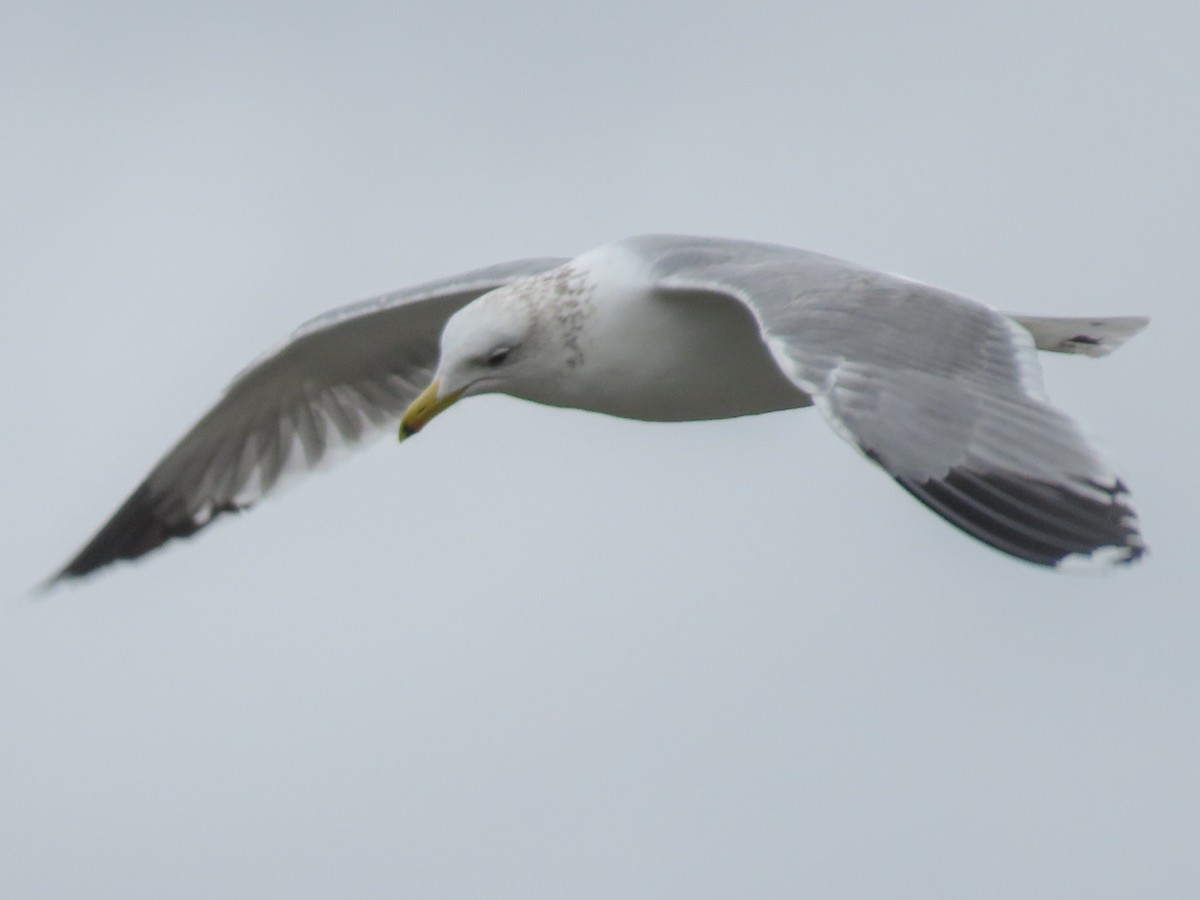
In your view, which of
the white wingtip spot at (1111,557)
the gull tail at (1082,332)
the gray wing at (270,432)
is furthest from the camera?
the gray wing at (270,432)

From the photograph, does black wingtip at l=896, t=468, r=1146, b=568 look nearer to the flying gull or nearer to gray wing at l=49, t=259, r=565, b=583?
the flying gull

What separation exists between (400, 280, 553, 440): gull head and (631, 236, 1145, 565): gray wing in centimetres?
49

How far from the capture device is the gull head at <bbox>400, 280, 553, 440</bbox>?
655 cm

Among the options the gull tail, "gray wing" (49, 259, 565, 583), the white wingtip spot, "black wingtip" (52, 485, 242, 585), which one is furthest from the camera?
"black wingtip" (52, 485, 242, 585)

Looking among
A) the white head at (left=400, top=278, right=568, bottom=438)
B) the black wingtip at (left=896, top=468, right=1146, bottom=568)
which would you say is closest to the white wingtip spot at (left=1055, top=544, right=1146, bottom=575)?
the black wingtip at (left=896, top=468, right=1146, bottom=568)

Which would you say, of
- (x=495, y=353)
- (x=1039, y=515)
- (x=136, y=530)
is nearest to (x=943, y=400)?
(x=1039, y=515)

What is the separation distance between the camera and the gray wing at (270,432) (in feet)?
26.3

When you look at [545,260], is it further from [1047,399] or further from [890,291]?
[1047,399]

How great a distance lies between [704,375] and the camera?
260 inches

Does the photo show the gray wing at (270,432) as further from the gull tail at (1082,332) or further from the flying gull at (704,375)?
the gull tail at (1082,332)

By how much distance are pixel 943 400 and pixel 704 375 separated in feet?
4.36

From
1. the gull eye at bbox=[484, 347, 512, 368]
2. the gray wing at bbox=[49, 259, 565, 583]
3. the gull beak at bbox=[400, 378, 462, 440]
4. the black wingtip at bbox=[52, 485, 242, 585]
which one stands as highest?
the gull eye at bbox=[484, 347, 512, 368]

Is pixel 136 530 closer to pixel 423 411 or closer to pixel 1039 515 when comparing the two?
pixel 423 411

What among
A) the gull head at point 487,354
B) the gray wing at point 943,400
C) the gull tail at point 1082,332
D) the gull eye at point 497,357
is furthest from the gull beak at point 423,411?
the gull tail at point 1082,332
